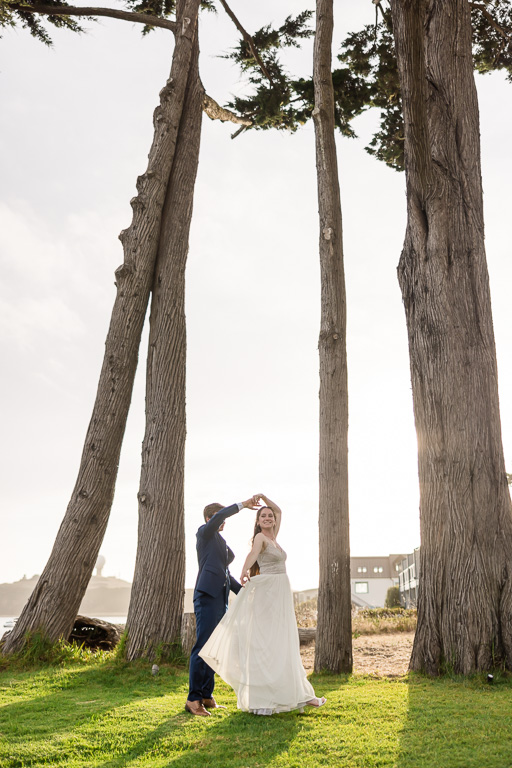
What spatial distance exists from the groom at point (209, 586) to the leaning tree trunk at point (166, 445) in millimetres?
3028

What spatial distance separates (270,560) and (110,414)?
540 centimetres

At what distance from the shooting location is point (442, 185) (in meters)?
8.79

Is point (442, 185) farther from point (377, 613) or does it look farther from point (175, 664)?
point (377, 613)

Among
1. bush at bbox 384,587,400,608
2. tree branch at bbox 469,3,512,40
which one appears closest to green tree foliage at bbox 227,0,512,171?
tree branch at bbox 469,3,512,40

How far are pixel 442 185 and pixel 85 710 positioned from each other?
790 cm

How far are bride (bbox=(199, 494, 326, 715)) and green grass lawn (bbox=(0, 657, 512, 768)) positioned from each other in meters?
0.17

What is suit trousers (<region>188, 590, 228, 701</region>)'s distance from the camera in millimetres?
5660

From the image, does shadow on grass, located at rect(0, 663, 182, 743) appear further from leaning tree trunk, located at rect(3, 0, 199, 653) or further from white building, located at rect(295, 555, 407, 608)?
white building, located at rect(295, 555, 407, 608)

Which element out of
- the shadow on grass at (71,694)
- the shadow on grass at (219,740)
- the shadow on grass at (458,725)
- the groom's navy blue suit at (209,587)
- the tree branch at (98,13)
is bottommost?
the shadow on grass at (71,694)

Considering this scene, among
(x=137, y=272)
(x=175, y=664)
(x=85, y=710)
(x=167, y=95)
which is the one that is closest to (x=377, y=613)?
(x=175, y=664)

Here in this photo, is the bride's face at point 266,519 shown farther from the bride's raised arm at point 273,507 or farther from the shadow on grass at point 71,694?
A: the shadow on grass at point 71,694

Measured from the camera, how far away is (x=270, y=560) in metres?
5.77

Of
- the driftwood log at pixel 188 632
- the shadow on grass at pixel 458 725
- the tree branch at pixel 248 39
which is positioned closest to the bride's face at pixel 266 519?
the shadow on grass at pixel 458 725

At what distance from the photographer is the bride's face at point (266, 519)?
5879 millimetres
